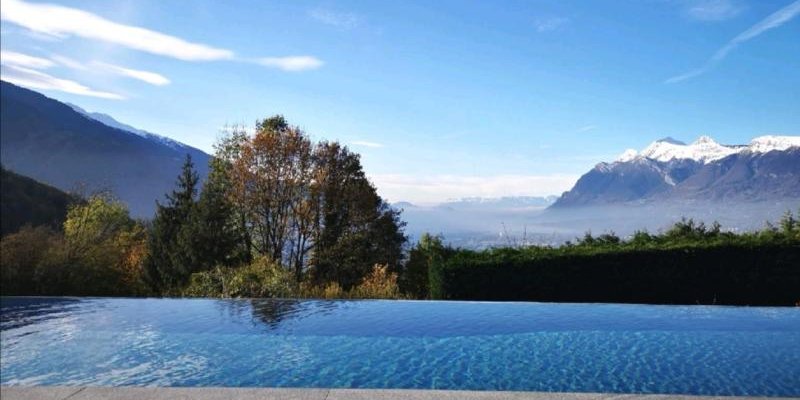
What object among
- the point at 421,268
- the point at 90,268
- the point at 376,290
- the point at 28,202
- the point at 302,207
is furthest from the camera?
the point at 28,202

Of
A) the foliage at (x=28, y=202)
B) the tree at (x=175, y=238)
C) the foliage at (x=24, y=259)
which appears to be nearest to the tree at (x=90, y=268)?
the foliage at (x=24, y=259)

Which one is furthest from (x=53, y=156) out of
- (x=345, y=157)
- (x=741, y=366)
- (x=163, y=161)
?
(x=741, y=366)

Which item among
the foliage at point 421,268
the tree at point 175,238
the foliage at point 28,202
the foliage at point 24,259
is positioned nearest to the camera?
the foliage at point 24,259

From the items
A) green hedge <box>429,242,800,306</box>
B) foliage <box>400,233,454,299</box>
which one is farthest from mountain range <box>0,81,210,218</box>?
green hedge <box>429,242,800,306</box>

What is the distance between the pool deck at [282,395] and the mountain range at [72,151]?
433 feet

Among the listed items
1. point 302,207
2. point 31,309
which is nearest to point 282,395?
point 31,309

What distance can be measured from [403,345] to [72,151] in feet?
535

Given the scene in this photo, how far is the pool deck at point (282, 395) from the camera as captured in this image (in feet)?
18.1

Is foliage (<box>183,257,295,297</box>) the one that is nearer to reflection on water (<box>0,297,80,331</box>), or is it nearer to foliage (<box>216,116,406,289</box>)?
reflection on water (<box>0,297,80,331</box>)

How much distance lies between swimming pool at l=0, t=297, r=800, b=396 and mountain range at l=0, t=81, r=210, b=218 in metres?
126

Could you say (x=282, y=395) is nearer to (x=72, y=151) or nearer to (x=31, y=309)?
(x=31, y=309)

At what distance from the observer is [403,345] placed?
943 cm

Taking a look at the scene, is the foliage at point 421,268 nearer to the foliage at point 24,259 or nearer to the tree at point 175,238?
the tree at point 175,238

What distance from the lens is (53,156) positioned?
14475 centimetres
